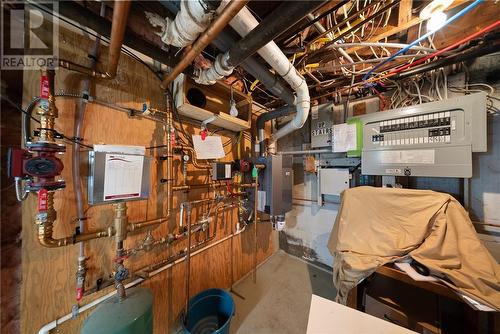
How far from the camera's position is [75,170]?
2.83 feet

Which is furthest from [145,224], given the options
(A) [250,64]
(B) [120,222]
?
(A) [250,64]

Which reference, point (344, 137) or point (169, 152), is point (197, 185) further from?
point (344, 137)

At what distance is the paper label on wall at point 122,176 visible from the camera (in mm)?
891

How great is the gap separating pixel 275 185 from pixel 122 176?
4.13ft

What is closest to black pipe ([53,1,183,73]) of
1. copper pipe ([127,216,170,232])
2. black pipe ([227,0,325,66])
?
black pipe ([227,0,325,66])

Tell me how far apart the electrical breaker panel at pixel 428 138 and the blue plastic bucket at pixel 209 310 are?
1.76 meters

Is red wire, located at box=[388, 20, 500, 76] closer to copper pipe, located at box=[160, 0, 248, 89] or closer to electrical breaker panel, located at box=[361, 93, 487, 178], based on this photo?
electrical breaker panel, located at box=[361, 93, 487, 178]

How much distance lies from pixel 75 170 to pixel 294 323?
2.00m

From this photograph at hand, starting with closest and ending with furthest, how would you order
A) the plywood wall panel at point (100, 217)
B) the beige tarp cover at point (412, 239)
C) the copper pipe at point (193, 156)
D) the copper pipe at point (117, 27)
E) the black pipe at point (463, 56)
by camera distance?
the copper pipe at point (117, 27) → the plywood wall panel at point (100, 217) → the beige tarp cover at point (412, 239) → the black pipe at point (463, 56) → the copper pipe at point (193, 156)

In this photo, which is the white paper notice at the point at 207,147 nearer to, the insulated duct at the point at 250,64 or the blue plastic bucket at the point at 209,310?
the insulated duct at the point at 250,64

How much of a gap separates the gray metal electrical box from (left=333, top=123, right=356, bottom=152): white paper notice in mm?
531

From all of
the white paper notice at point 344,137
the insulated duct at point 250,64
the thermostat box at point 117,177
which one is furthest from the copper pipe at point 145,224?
the white paper notice at point 344,137

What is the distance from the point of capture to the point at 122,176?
94 centimetres

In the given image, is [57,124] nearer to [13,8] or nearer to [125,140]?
[125,140]
